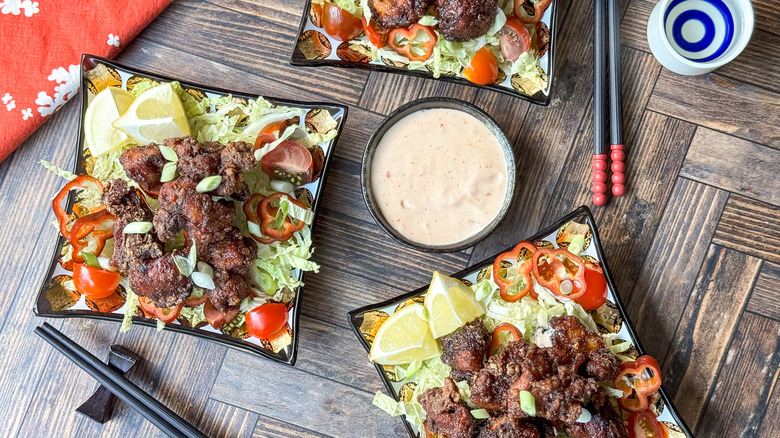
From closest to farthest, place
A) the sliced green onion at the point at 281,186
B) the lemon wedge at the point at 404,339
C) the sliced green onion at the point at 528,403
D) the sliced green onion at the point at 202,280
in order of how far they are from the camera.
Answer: the sliced green onion at the point at 528,403 → the sliced green onion at the point at 202,280 → the lemon wedge at the point at 404,339 → the sliced green onion at the point at 281,186

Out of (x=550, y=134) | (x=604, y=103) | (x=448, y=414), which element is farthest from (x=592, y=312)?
(x=604, y=103)

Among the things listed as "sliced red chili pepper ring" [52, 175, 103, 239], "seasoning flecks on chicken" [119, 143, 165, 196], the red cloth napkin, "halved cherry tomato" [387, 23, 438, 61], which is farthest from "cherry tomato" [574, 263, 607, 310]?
the red cloth napkin

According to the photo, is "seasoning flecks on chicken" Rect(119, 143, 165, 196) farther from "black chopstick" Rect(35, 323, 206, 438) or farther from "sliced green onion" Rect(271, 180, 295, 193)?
"black chopstick" Rect(35, 323, 206, 438)

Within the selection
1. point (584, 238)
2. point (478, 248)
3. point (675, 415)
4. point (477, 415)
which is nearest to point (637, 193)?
point (584, 238)

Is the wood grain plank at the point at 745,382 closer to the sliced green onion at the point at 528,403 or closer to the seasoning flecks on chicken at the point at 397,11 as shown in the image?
the sliced green onion at the point at 528,403

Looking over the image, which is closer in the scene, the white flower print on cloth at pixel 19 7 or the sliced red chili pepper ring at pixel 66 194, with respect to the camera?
the sliced red chili pepper ring at pixel 66 194

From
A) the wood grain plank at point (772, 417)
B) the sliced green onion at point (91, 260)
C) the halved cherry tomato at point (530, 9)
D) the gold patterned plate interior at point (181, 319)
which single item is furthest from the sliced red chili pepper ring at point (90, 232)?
the wood grain plank at point (772, 417)

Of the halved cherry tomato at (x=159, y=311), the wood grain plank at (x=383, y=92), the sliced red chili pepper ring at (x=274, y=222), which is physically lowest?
the halved cherry tomato at (x=159, y=311)
